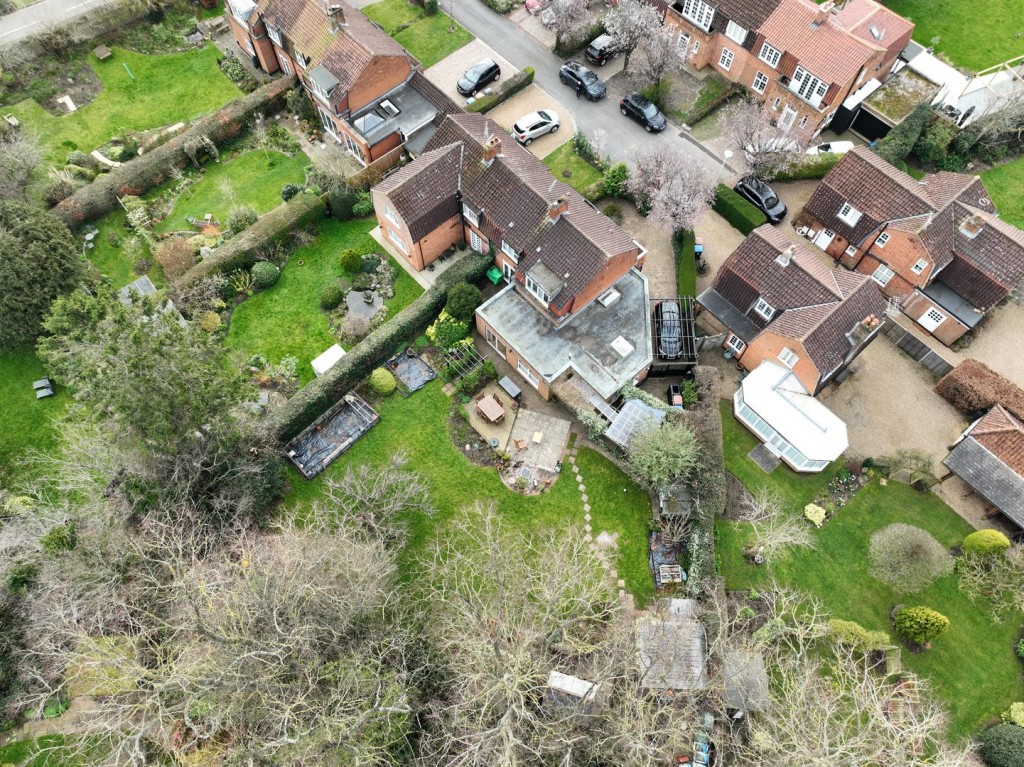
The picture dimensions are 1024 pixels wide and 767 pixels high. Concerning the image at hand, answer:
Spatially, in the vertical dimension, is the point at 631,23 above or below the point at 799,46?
below

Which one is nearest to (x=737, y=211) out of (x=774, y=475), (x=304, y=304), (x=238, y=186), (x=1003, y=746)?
(x=774, y=475)

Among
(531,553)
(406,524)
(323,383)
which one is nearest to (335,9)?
(323,383)

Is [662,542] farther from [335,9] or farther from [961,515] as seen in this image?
[335,9]

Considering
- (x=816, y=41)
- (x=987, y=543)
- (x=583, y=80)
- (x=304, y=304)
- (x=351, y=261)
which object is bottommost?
(x=304, y=304)

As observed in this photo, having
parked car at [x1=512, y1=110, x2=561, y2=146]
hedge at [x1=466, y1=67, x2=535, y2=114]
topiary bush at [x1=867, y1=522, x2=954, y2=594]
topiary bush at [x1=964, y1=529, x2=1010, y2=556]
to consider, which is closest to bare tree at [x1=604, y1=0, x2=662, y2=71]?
hedge at [x1=466, y1=67, x2=535, y2=114]

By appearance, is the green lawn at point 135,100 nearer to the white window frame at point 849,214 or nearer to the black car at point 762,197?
the black car at point 762,197

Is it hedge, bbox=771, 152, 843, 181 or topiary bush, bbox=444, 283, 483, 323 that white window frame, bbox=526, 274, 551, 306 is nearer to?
topiary bush, bbox=444, 283, 483, 323

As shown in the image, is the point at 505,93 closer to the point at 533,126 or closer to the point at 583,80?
the point at 533,126

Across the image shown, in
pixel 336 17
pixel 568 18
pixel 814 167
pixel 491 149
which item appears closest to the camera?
pixel 491 149
